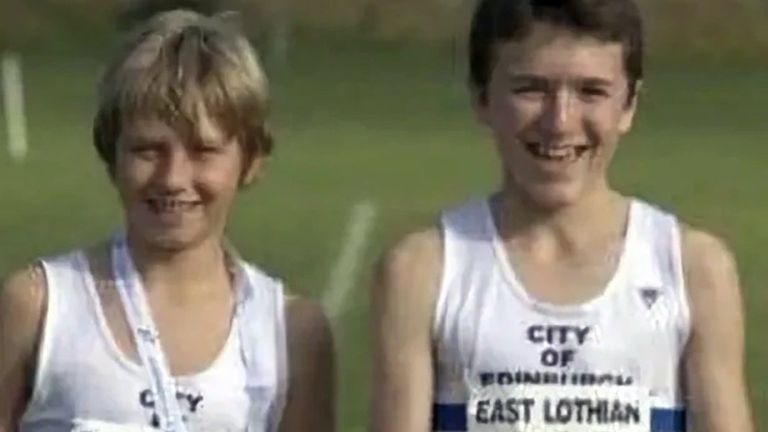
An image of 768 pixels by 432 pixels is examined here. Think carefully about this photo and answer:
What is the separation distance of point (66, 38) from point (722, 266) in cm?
2290

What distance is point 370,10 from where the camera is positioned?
88.8ft

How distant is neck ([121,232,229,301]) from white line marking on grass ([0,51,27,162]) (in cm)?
1249

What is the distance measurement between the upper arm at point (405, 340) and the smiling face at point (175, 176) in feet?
1.02

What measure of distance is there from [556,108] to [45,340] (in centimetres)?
93

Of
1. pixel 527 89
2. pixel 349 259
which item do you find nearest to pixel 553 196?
pixel 527 89

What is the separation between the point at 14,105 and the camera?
20.4 metres

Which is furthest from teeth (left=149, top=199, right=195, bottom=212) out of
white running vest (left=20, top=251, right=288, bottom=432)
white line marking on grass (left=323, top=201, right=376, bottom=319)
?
white line marking on grass (left=323, top=201, right=376, bottom=319)

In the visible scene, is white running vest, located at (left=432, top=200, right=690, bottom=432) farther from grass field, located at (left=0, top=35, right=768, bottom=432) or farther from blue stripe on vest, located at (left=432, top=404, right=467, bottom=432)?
grass field, located at (left=0, top=35, right=768, bottom=432)

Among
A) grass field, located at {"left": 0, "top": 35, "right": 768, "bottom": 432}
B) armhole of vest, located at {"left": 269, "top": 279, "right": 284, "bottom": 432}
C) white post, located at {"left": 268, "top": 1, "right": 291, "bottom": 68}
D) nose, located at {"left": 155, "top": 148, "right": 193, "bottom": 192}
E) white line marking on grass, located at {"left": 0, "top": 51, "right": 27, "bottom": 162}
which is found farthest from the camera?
white post, located at {"left": 268, "top": 1, "right": 291, "bottom": 68}

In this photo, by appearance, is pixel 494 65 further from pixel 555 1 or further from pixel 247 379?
pixel 247 379

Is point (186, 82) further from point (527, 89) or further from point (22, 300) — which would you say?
point (527, 89)

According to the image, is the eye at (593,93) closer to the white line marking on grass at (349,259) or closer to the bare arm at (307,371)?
the bare arm at (307,371)

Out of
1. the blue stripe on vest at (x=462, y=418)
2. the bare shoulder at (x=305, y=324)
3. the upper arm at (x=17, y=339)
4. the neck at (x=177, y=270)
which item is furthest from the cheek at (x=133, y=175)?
the blue stripe on vest at (x=462, y=418)

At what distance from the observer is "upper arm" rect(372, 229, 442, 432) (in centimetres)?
376
